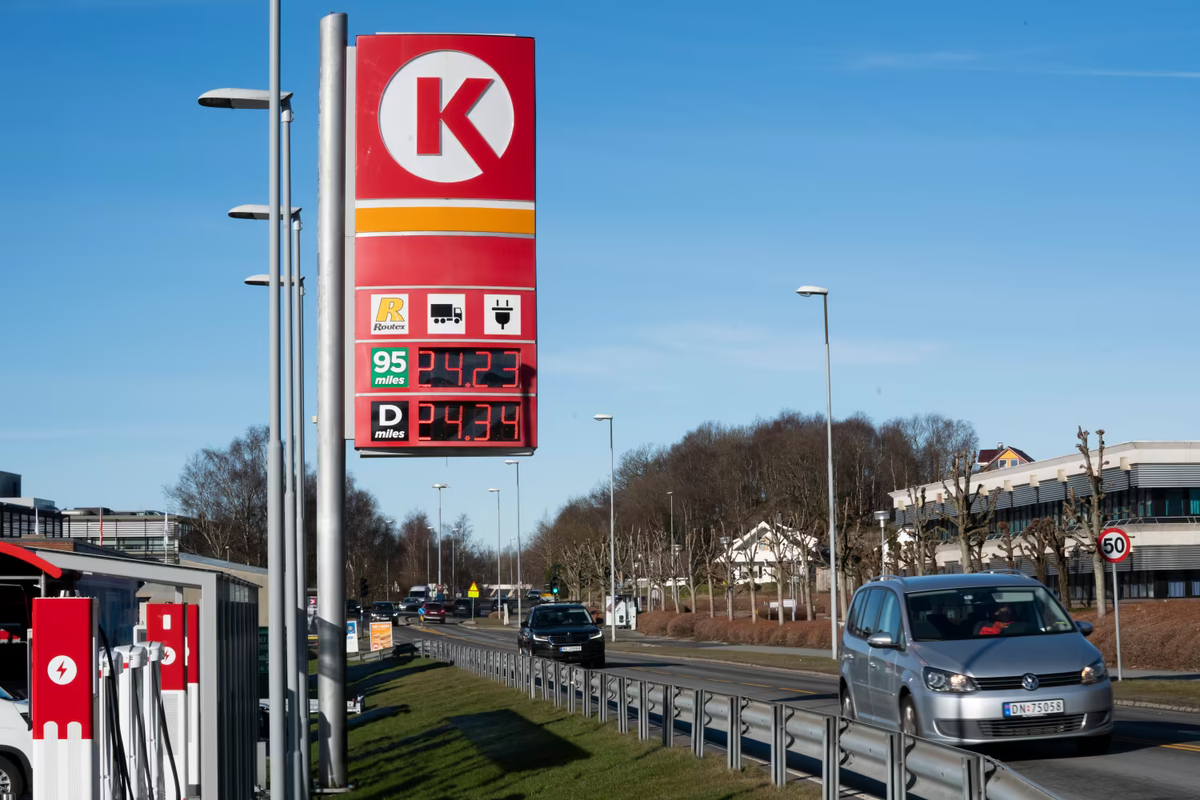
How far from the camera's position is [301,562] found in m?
24.7

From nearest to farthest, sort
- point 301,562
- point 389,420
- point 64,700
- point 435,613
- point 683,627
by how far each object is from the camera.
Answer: point 64,700
point 389,420
point 301,562
point 683,627
point 435,613

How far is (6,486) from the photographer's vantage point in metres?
95.5

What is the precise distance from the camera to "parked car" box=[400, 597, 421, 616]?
112062mm

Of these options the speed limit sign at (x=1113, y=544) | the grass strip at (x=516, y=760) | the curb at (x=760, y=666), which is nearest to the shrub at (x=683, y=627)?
the curb at (x=760, y=666)

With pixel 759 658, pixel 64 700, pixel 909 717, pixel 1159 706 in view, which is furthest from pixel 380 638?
pixel 64 700

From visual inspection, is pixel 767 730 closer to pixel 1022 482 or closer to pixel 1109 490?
pixel 1109 490

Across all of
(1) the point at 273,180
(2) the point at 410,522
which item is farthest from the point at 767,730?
(2) the point at 410,522

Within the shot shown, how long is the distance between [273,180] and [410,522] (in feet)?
561

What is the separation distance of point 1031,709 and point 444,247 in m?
9.06

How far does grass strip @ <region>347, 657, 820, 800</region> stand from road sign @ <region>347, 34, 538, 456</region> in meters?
3.76

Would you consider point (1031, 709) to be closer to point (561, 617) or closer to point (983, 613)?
point (983, 613)

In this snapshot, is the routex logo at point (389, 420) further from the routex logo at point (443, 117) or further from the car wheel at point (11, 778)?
the car wheel at point (11, 778)

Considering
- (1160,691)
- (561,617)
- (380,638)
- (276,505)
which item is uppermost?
(276,505)

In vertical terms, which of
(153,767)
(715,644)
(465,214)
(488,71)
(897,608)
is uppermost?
(488,71)
